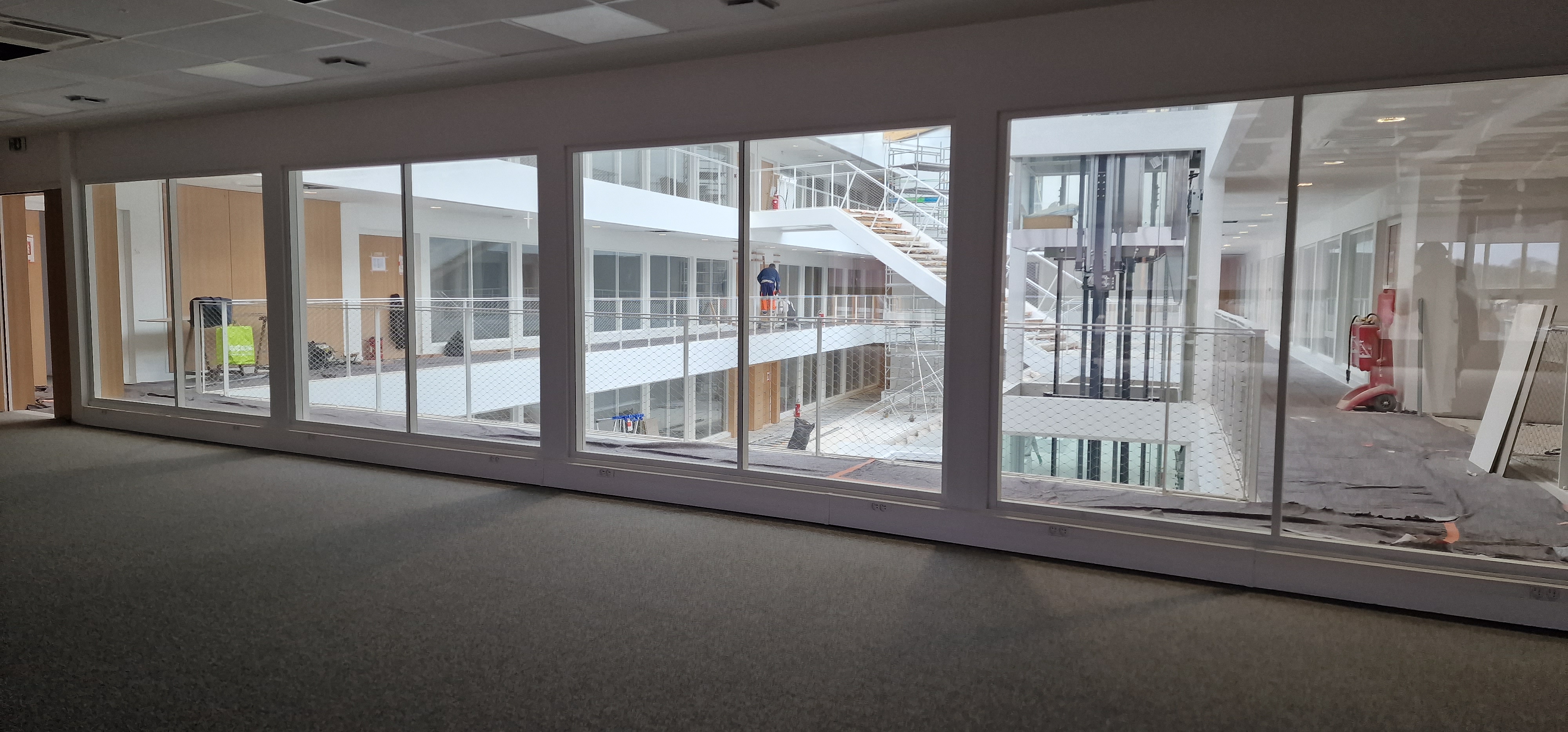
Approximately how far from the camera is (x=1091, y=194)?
559 cm

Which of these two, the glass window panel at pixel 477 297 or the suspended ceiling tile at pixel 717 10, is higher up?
the suspended ceiling tile at pixel 717 10

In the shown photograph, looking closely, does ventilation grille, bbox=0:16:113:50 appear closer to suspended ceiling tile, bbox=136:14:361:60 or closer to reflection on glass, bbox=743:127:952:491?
suspended ceiling tile, bbox=136:14:361:60

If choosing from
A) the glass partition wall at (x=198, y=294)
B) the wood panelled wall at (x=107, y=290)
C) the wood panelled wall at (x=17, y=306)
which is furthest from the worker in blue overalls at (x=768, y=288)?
the wood panelled wall at (x=17, y=306)

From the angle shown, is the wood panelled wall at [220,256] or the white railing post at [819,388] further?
the wood panelled wall at [220,256]

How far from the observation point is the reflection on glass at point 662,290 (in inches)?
301

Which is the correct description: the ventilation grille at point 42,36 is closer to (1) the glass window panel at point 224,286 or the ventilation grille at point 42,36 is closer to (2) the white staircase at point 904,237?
(1) the glass window panel at point 224,286

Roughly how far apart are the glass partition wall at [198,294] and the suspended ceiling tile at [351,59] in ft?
10.7

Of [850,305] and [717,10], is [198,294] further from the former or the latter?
[717,10]

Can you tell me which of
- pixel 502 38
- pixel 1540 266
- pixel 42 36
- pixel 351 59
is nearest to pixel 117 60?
pixel 42 36

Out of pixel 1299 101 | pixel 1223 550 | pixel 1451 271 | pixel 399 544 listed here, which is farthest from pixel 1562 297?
pixel 399 544

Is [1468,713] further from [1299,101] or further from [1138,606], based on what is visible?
[1299,101]

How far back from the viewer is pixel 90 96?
15.6 ft

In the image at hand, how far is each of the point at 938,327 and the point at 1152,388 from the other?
48.2 inches

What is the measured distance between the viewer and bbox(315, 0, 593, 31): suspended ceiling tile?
10.1 feet
